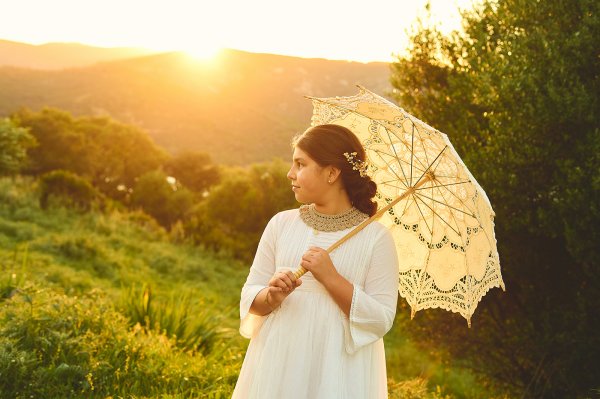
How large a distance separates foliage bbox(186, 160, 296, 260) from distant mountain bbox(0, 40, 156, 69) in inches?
2907

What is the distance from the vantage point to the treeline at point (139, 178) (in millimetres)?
23375

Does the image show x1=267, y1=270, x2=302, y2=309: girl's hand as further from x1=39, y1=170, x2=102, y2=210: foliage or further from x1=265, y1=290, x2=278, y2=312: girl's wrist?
x1=39, y1=170, x2=102, y2=210: foliage

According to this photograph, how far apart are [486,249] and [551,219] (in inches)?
148

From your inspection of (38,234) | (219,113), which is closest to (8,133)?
(38,234)

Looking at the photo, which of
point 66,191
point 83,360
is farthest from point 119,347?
point 66,191

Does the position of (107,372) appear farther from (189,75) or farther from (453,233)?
(189,75)

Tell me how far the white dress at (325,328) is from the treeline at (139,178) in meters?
19.1

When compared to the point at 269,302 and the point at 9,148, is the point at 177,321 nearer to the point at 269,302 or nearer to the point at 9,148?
the point at 269,302

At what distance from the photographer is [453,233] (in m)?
3.49

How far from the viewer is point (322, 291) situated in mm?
2992

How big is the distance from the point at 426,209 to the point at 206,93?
74895 millimetres

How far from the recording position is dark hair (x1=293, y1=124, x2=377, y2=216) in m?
3.07

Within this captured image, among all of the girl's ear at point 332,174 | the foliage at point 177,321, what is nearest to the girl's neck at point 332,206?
the girl's ear at point 332,174

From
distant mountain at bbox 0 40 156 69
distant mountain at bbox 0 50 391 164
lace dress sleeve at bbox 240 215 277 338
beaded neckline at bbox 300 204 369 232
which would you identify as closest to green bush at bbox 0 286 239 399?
lace dress sleeve at bbox 240 215 277 338
